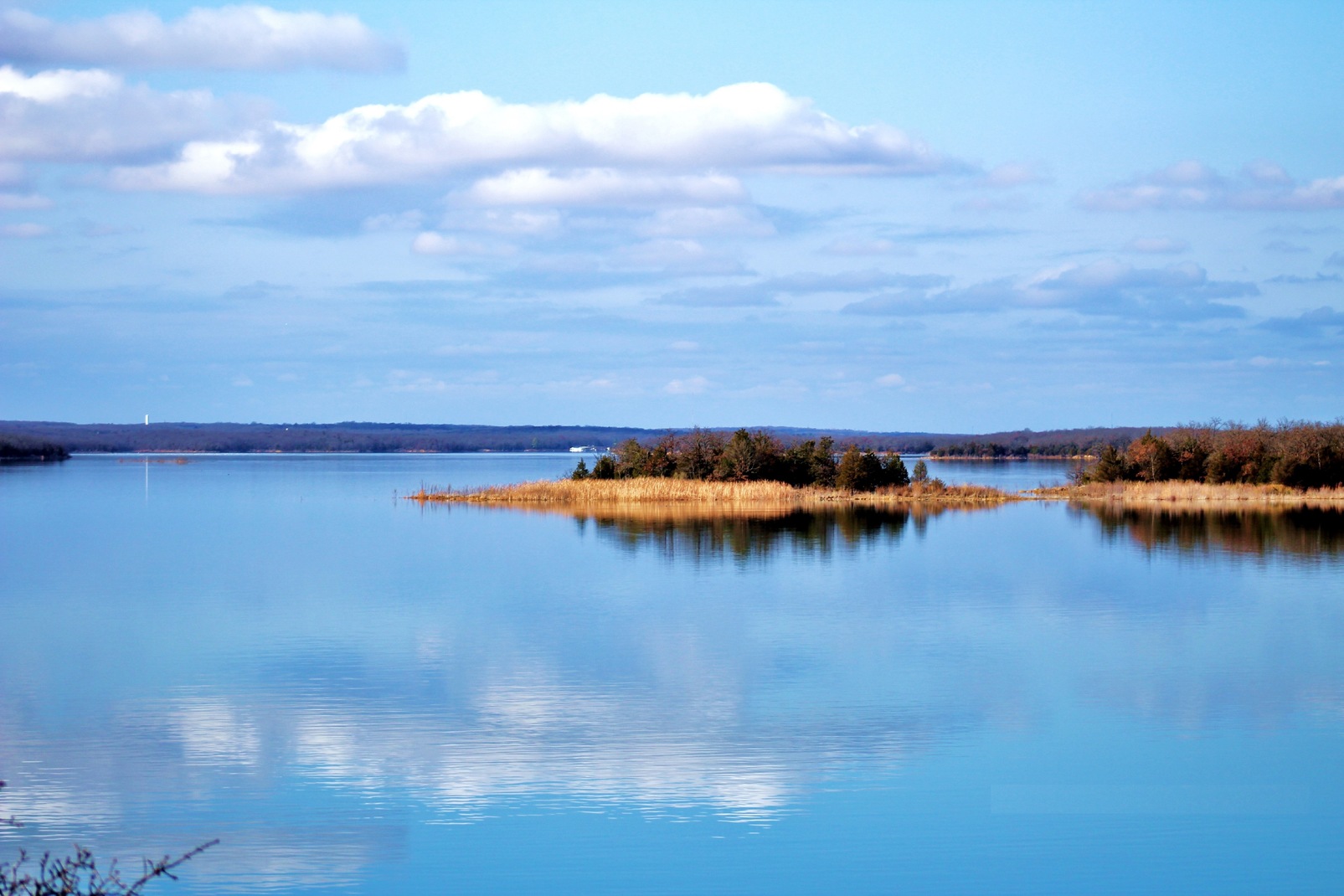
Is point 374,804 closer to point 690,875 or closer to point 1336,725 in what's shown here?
point 690,875

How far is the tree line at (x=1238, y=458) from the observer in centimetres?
4956

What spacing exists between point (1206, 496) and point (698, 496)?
61.2 feet

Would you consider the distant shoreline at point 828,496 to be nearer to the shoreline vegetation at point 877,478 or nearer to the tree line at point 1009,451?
the shoreline vegetation at point 877,478

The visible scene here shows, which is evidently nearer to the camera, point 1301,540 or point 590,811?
point 590,811

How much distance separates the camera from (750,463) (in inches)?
1933

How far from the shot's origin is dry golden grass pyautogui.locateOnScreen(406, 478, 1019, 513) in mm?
47781

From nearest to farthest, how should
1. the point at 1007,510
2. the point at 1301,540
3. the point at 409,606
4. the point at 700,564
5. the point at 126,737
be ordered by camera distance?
1. the point at 126,737
2. the point at 409,606
3. the point at 700,564
4. the point at 1301,540
5. the point at 1007,510

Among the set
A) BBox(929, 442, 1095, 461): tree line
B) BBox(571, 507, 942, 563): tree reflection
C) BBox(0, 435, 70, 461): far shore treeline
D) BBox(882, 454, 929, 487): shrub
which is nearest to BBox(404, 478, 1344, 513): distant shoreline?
BBox(882, 454, 929, 487): shrub

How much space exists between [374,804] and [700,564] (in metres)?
16.5

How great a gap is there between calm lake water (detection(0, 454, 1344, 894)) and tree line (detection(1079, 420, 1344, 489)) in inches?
1049

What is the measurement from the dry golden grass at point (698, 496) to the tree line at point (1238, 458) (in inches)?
194

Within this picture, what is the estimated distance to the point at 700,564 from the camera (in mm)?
25750

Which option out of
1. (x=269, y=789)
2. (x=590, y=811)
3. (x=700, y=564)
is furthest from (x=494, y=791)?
(x=700, y=564)

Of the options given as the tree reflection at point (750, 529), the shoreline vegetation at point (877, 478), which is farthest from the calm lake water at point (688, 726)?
the shoreline vegetation at point (877, 478)
